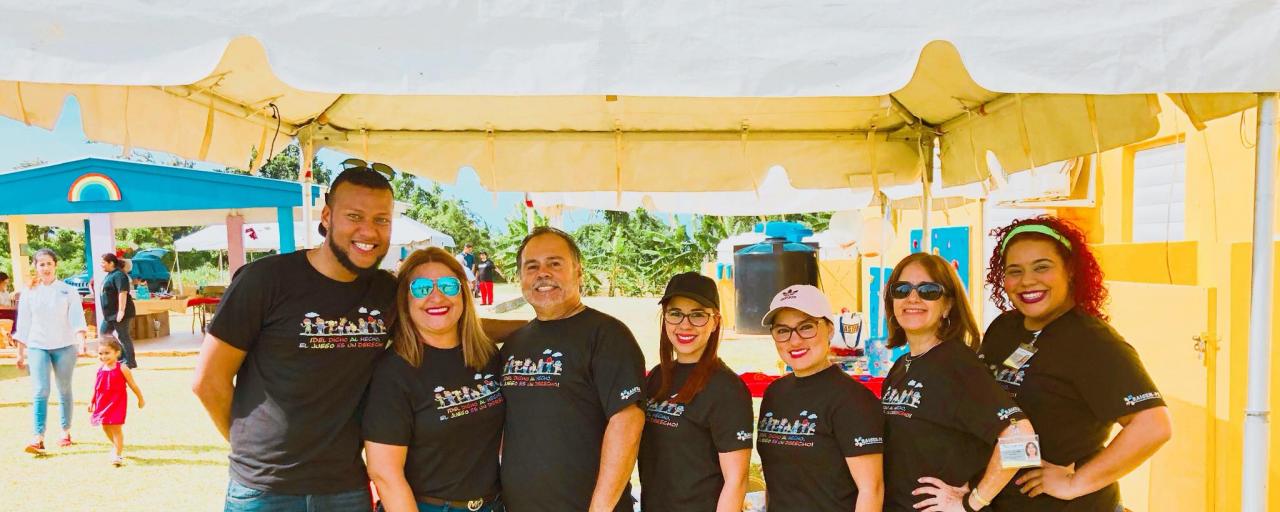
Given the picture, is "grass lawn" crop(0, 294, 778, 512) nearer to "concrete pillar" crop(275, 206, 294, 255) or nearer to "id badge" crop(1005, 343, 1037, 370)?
"concrete pillar" crop(275, 206, 294, 255)

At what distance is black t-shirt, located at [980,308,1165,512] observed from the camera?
84.7 inches

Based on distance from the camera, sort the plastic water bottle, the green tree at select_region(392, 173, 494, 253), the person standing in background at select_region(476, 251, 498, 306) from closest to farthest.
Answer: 1. the plastic water bottle
2. the person standing in background at select_region(476, 251, 498, 306)
3. the green tree at select_region(392, 173, 494, 253)

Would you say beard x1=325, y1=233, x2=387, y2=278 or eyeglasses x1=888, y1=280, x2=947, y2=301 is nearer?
eyeglasses x1=888, y1=280, x2=947, y2=301

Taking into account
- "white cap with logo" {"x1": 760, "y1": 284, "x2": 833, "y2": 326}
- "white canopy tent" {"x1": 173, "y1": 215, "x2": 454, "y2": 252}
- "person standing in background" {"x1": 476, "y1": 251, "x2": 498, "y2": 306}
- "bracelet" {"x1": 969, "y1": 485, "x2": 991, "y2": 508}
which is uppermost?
"white canopy tent" {"x1": 173, "y1": 215, "x2": 454, "y2": 252}

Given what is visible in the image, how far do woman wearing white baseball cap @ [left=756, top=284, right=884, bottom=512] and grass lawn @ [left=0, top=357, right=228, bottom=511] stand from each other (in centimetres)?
499

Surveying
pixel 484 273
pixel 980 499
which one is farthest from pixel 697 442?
pixel 484 273

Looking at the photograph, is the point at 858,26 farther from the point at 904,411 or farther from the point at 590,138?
the point at 590,138

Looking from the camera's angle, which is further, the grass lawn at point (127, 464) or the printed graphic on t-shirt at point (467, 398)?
the grass lawn at point (127, 464)

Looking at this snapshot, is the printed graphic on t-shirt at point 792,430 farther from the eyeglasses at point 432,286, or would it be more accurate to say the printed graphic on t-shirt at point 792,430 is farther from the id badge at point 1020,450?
the eyeglasses at point 432,286

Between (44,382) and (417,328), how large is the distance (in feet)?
20.9

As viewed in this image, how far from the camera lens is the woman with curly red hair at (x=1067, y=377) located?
7.00ft

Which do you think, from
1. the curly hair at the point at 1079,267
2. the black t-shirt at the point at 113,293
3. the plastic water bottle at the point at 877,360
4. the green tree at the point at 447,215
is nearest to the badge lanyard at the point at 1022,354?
the curly hair at the point at 1079,267

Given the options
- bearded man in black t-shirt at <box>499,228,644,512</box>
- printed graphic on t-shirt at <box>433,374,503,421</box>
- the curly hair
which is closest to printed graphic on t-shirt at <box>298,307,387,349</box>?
printed graphic on t-shirt at <box>433,374,503,421</box>

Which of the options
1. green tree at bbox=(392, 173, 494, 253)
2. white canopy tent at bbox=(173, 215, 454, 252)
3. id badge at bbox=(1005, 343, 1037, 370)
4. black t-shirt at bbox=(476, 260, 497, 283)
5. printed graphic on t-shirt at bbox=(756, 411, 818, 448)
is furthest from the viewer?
green tree at bbox=(392, 173, 494, 253)
